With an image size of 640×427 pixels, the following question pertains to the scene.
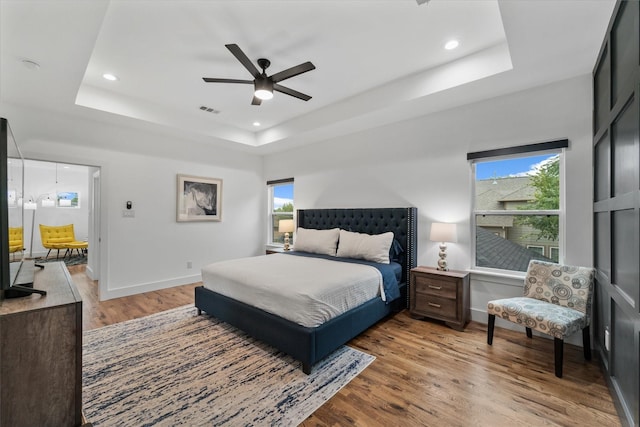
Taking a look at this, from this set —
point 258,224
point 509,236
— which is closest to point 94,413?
point 509,236

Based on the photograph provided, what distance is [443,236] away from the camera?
3.20 meters

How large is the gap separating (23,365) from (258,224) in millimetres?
4826

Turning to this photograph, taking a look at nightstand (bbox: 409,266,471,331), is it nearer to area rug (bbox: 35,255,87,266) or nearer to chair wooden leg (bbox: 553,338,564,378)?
chair wooden leg (bbox: 553,338,564,378)

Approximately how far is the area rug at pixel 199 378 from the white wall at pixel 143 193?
4.95 ft

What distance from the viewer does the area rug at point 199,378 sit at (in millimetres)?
1739

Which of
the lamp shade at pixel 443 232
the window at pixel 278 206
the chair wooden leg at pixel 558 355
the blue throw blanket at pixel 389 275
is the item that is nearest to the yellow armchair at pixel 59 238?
the window at pixel 278 206

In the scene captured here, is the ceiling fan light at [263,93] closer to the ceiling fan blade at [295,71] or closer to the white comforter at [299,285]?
the ceiling fan blade at [295,71]

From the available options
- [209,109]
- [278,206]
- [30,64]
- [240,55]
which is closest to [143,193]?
[209,109]

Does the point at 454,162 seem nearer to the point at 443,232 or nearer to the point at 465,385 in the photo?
the point at 443,232

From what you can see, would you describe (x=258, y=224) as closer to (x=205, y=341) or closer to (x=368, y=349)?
(x=205, y=341)

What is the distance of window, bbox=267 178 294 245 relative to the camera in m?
5.73

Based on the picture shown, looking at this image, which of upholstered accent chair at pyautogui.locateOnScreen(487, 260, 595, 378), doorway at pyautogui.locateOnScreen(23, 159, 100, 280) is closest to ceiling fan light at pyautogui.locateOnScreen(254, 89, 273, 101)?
upholstered accent chair at pyautogui.locateOnScreen(487, 260, 595, 378)

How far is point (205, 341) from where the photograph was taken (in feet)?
8.82

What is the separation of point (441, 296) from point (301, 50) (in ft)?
9.97
